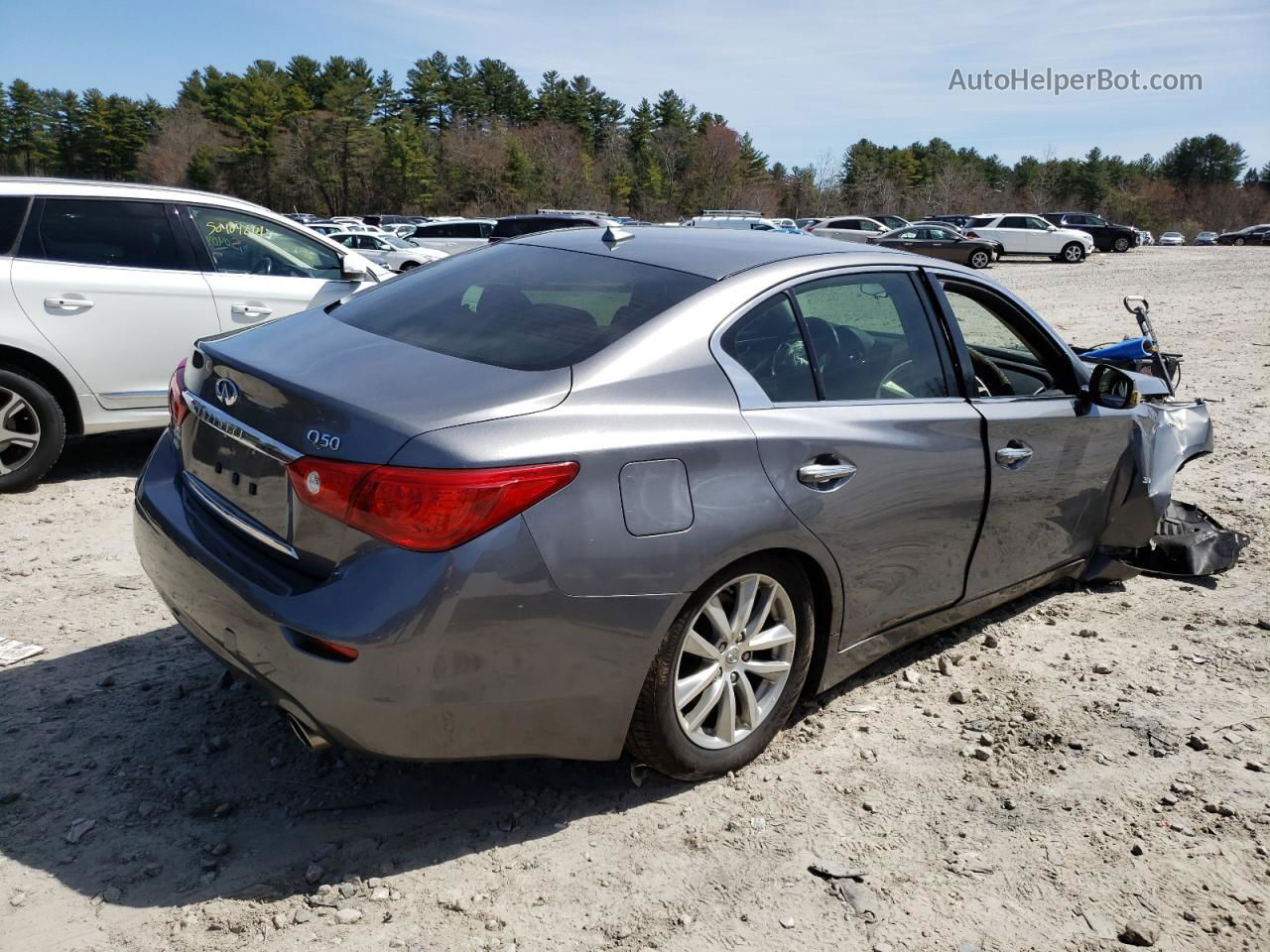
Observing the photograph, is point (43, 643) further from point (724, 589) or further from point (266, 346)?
point (724, 589)

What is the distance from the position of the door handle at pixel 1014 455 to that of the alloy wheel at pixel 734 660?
1150 mm

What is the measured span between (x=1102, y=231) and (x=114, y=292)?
4715 cm

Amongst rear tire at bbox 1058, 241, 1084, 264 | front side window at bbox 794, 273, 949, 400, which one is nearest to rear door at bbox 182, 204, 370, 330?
front side window at bbox 794, 273, 949, 400

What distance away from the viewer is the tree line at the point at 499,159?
82812 mm

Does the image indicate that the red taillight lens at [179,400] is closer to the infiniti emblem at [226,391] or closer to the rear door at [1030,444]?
the infiniti emblem at [226,391]

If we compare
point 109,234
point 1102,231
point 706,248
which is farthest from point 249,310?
point 1102,231

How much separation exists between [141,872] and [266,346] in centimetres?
149

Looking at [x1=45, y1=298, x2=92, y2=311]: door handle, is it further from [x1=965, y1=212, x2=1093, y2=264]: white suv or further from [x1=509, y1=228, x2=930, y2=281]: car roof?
[x1=965, y1=212, x2=1093, y2=264]: white suv

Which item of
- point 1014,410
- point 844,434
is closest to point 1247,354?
point 1014,410

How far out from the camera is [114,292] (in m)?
5.89

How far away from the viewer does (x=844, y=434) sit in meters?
3.14

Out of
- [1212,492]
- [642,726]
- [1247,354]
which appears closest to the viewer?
[642,726]

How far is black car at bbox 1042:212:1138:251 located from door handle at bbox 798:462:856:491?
4604cm

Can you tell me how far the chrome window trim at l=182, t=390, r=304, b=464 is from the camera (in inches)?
100
